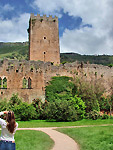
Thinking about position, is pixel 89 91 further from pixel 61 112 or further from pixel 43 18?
pixel 43 18

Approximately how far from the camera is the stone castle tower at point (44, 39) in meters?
36.4

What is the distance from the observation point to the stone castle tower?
36.4 metres

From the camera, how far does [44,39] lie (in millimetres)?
37125

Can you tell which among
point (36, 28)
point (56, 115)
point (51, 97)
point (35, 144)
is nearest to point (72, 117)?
point (56, 115)

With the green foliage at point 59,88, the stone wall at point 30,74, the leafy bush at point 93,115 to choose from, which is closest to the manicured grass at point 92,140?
the leafy bush at point 93,115

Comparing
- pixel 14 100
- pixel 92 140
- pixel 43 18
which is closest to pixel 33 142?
pixel 92 140

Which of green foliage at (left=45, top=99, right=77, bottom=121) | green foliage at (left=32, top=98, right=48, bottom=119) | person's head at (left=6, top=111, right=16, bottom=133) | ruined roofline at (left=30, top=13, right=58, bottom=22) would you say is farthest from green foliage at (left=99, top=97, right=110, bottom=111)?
person's head at (left=6, top=111, right=16, bottom=133)

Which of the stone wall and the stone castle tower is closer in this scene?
the stone wall

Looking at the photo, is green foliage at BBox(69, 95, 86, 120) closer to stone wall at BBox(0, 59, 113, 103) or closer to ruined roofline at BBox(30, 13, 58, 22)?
stone wall at BBox(0, 59, 113, 103)

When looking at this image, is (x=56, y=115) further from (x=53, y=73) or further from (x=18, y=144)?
(x=18, y=144)

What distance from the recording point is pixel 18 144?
9633mm

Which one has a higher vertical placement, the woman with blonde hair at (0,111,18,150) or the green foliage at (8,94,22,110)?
the woman with blonde hair at (0,111,18,150)

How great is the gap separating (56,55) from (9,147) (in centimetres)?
3288

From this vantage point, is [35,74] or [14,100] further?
[35,74]
